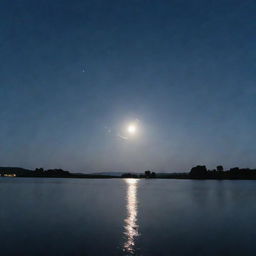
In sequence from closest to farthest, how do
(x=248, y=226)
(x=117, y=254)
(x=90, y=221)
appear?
1. (x=117, y=254)
2. (x=248, y=226)
3. (x=90, y=221)

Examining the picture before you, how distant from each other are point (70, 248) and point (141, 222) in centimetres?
2116

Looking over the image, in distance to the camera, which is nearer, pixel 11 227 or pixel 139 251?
pixel 139 251

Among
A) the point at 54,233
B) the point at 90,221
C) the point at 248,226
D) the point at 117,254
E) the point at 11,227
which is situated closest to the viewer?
the point at 117,254

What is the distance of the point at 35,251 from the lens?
2986 cm

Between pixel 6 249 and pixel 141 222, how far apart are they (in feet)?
86.1

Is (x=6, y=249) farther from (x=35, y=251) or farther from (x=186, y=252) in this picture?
(x=186, y=252)

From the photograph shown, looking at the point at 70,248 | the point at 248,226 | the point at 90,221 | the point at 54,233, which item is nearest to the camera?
the point at 70,248

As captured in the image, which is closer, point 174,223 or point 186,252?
point 186,252

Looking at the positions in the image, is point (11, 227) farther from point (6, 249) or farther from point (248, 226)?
point (248, 226)

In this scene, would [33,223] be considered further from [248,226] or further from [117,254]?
[248,226]

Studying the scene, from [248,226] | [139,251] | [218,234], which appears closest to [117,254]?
[139,251]

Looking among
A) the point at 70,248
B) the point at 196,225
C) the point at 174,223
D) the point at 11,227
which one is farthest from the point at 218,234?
the point at 11,227

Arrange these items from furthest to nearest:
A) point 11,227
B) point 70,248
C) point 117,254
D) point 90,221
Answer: point 90,221
point 11,227
point 70,248
point 117,254

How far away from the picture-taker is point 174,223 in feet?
163
